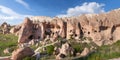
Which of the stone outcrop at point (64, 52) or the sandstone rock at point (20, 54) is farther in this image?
the stone outcrop at point (64, 52)

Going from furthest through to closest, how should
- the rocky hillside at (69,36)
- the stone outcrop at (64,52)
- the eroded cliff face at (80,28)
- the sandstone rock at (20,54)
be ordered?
the eroded cliff face at (80,28), the rocky hillside at (69,36), the stone outcrop at (64,52), the sandstone rock at (20,54)

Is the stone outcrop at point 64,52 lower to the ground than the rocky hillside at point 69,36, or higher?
lower

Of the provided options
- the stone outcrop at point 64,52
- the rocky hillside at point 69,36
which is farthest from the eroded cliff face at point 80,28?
the stone outcrop at point 64,52

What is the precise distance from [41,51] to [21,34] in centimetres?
1744

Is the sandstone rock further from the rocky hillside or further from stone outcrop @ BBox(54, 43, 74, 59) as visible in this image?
stone outcrop @ BBox(54, 43, 74, 59)

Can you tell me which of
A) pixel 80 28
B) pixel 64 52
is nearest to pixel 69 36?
pixel 80 28

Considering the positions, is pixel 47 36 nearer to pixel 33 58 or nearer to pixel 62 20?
pixel 62 20

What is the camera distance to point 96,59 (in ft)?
135

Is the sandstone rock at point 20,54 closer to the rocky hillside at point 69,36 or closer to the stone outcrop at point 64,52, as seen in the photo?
the rocky hillside at point 69,36

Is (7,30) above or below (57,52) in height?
above

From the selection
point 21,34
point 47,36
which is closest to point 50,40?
point 47,36

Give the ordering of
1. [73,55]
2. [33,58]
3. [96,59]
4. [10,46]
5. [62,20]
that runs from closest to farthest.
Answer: [96,59] < [33,58] < [73,55] < [10,46] < [62,20]

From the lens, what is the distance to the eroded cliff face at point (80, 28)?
62412 millimetres

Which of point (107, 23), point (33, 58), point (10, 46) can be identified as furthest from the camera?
point (10, 46)
